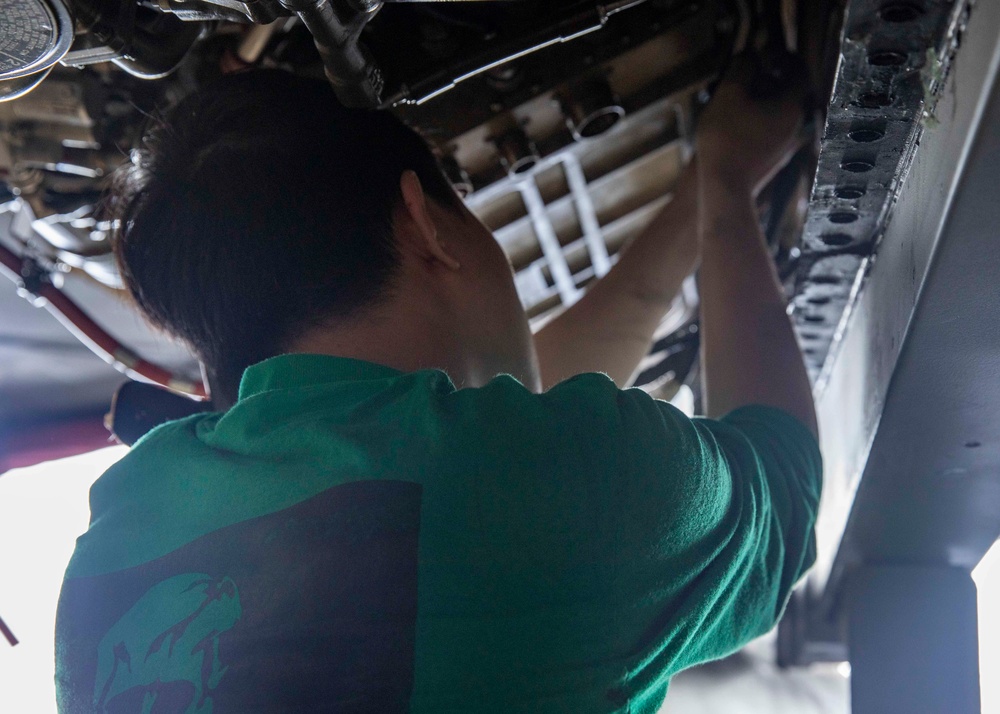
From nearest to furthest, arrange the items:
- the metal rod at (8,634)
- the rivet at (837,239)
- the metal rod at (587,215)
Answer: the rivet at (837,239) < the metal rod at (8,634) < the metal rod at (587,215)

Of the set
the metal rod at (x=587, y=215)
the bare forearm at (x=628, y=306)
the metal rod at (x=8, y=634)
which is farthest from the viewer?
the metal rod at (x=587, y=215)

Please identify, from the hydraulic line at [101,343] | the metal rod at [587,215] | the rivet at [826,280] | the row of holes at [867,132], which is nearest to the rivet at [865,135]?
the row of holes at [867,132]

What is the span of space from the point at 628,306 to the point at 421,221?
1.38 feet

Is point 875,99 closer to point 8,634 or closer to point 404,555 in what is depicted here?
point 404,555

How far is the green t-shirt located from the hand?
455mm

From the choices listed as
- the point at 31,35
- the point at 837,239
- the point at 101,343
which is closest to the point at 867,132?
the point at 837,239

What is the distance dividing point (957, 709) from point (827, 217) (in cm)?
64

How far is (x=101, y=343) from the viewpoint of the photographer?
1481 millimetres

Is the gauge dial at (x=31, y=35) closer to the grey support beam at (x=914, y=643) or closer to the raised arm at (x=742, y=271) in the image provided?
the raised arm at (x=742, y=271)

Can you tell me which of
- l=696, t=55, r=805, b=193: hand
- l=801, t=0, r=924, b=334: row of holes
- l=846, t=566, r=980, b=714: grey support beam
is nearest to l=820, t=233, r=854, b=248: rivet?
l=801, t=0, r=924, b=334: row of holes

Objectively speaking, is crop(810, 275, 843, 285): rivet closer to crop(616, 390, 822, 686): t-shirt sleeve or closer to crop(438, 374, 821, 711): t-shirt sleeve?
crop(616, 390, 822, 686): t-shirt sleeve

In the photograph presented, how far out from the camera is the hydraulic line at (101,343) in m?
1.40

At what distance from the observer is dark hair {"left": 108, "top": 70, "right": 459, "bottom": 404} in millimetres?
773

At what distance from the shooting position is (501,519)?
0.63 meters
